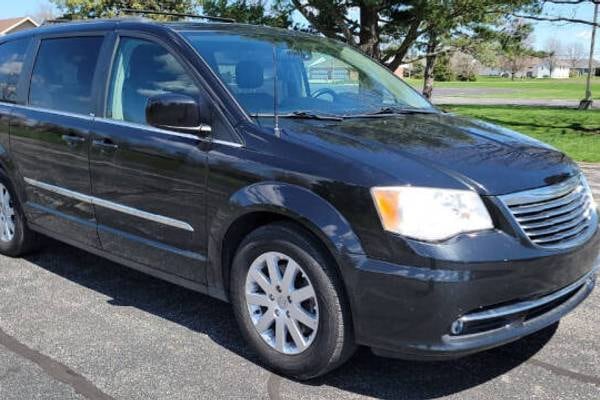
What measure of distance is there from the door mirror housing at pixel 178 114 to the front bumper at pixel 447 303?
127 centimetres

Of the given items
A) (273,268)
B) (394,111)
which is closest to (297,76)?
(394,111)

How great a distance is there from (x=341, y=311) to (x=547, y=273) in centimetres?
97

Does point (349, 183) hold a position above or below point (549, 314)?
above

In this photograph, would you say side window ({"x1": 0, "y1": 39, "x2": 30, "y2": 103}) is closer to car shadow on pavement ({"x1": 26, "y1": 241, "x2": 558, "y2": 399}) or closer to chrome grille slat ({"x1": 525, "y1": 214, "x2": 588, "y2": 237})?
car shadow on pavement ({"x1": 26, "y1": 241, "x2": 558, "y2": 399})

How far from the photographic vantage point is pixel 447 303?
289cm

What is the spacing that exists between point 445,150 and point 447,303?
837 mm

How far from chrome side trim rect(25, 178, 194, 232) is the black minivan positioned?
13mm

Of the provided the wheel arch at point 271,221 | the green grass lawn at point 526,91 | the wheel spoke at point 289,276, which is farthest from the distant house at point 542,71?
the wheel spoke at point 289,276

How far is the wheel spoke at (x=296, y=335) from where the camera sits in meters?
3.33

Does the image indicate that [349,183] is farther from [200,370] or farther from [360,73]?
[360,73]

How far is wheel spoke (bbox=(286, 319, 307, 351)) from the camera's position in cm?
333

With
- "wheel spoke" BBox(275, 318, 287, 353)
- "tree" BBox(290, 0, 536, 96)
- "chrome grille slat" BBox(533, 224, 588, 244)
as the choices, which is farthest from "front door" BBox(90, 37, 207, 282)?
"tree" BBox(290, 0, 536, 96)

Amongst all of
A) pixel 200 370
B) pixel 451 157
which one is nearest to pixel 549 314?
pixel 451 157

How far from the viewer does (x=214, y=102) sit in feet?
12.0
